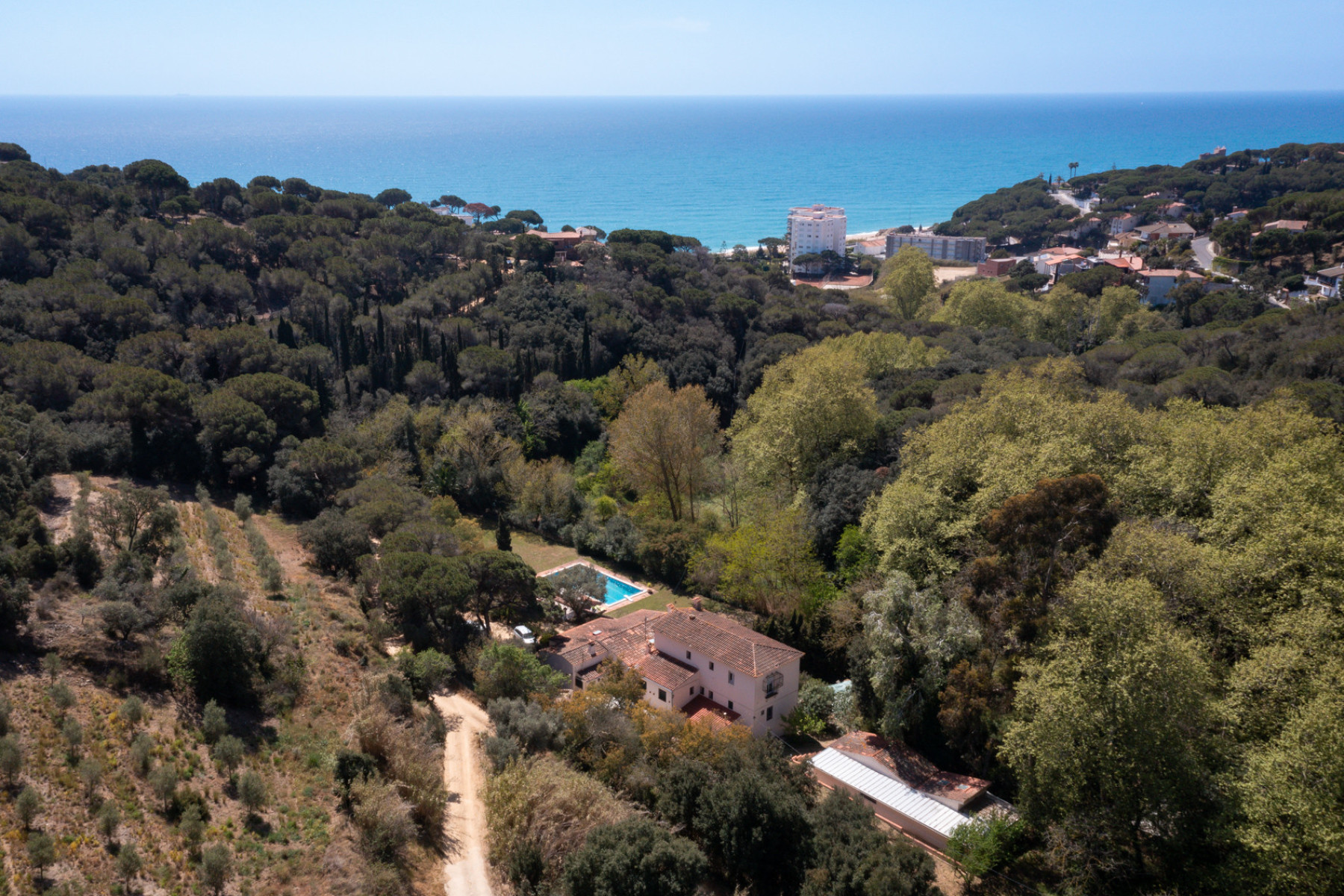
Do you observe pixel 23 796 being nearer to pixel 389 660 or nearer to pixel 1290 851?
pixel 389 660

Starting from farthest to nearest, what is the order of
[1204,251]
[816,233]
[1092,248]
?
[816,233], [1092,248], [1204,251]

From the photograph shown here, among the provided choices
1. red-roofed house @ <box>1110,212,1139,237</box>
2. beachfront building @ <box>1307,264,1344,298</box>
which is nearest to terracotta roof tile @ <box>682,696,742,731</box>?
beachfront building @ <box>1307,264,1344,298</box>

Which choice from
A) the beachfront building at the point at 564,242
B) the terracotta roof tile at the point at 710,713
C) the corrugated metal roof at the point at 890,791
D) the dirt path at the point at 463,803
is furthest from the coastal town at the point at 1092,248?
the dirt path at the point at 463,803

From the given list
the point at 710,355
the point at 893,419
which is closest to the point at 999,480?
the point at 893,419

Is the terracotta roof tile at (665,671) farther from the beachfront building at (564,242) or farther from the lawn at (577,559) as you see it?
the beachfront building at (564,242)

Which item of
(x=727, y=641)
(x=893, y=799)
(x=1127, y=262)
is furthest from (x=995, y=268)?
(x=893, y=799)

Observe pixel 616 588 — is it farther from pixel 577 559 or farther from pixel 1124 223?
pixel 1124 223
